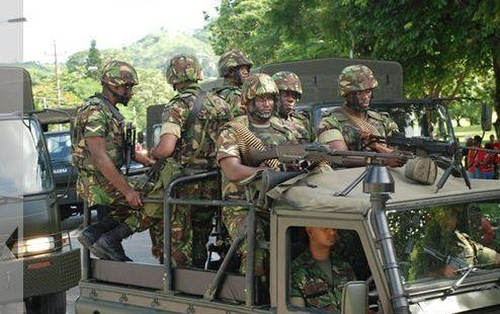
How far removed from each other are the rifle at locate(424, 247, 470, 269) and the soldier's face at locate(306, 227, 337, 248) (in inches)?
16.2

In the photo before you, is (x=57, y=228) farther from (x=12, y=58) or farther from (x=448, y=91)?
(x=448, y=91)

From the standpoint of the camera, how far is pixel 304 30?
19.7 m

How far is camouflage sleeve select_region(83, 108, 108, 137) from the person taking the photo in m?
6.35

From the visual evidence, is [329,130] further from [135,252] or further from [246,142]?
[135,252]

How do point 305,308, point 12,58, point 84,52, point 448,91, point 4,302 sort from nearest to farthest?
point 305,308, point 4,302, point 12,58, point 448,91, point 84,52

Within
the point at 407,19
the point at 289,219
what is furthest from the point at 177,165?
the point at 407,19

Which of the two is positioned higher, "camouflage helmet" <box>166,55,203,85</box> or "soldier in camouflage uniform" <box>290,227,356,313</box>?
"camouflage helmet" <box>166,55,203,85</box>

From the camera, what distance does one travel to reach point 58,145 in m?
18.0

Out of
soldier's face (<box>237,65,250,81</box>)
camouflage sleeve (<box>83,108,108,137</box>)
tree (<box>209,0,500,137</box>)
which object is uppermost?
tree (<box>209,0,500,137</box>)

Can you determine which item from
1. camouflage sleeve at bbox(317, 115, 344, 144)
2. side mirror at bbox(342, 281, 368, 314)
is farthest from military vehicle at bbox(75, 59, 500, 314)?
camouflage sleeve at bbox(317, 115, 344, 144)

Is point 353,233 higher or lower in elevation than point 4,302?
higher

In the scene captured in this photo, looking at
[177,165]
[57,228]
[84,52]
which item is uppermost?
[84,52]

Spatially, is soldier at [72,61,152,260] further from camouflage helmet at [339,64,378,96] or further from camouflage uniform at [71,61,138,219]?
camouflage helmet at [339,64,378,96]

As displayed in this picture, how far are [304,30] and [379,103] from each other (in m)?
9.23
